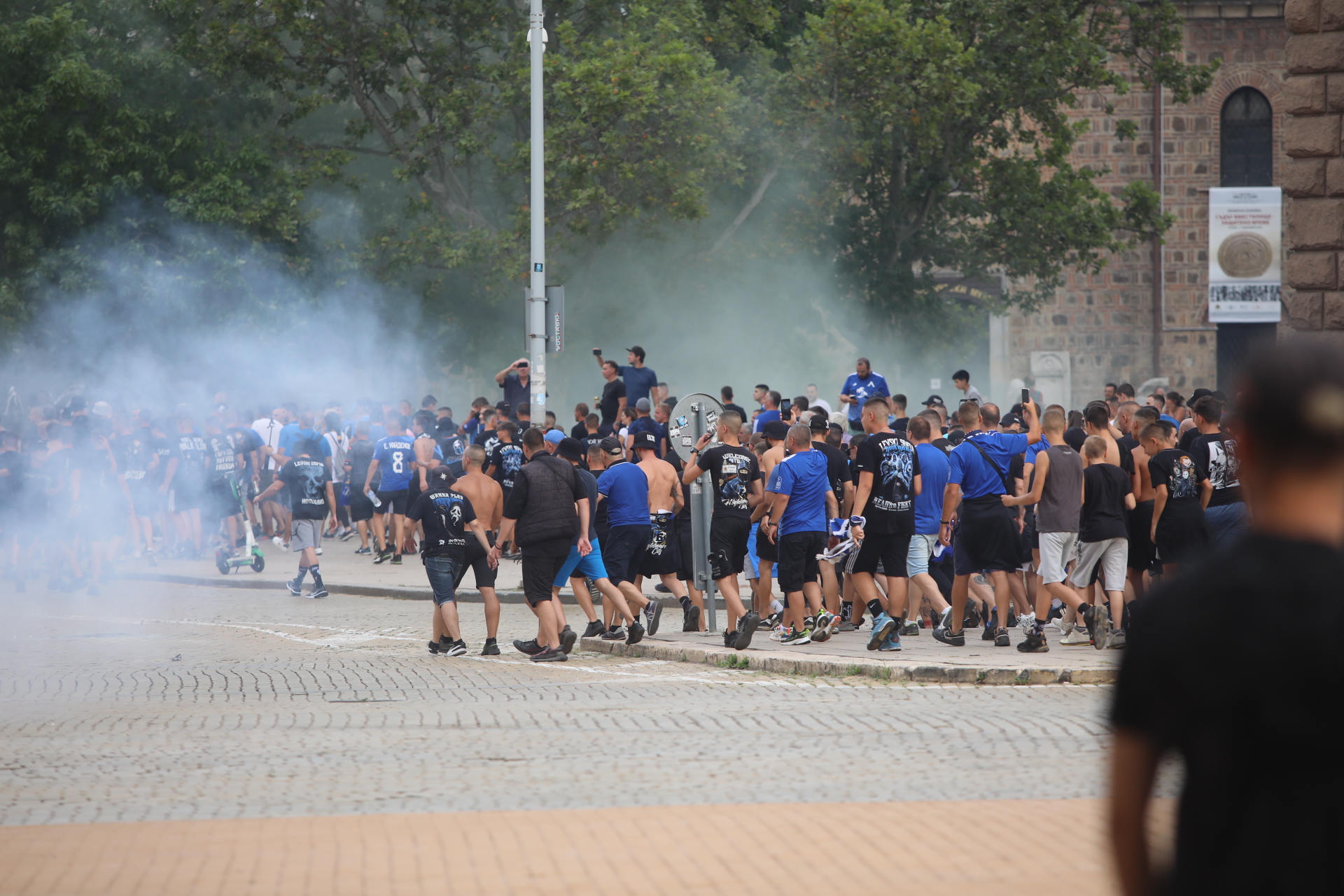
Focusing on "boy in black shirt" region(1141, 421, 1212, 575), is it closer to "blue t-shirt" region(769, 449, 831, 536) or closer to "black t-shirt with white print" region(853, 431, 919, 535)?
"black t-shirt with white print" region(853, 431, 919, 535)

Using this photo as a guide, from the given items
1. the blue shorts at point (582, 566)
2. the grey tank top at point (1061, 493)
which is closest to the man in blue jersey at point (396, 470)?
the blue shorts at point (582, 566)

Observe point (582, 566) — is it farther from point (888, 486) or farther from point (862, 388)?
point (862, 388)

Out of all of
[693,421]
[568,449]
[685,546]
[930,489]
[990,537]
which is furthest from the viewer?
[685,546]

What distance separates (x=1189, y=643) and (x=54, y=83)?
84.3 ft

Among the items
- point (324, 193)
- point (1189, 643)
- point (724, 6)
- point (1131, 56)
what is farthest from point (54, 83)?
point (1189, 643)

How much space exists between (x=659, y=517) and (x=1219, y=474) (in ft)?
15.3

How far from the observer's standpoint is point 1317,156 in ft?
39.6

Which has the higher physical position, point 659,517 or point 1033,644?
point 659,517

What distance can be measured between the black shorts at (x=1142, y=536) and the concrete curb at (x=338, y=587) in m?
6.71

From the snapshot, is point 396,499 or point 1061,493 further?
point 396,499

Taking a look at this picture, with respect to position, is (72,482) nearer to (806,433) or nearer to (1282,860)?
(806,433)

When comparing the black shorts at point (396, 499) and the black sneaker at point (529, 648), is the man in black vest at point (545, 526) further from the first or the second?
the black shorts at point (396, 499)

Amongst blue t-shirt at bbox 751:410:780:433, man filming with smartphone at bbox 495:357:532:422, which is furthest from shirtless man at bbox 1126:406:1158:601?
man filming with smartphone at bbox 495:357:532:422

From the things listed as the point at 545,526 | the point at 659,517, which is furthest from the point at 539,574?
the point at 659,517
